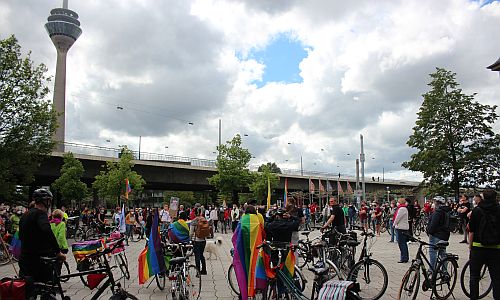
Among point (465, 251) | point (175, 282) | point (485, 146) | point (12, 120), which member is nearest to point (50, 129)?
point (12, 120)

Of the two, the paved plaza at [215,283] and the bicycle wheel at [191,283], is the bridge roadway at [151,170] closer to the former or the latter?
the paved plaza at [215,283]

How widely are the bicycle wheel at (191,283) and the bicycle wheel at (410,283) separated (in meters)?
3.57

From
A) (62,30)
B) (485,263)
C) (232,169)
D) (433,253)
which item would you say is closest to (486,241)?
(485,263)

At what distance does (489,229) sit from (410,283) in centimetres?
153

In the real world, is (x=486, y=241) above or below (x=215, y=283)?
above

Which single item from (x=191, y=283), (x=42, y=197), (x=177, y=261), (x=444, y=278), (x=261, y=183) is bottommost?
(x=191, y=283)

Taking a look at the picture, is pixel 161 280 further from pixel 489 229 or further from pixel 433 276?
pixel 489 229

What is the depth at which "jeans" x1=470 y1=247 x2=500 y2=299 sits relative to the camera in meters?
6.86

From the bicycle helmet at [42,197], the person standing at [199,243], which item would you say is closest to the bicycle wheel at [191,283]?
the bicycle helmet at [42,197]

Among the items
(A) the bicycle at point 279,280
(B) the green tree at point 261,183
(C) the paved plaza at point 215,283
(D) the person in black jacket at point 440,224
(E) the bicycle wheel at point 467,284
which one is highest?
(B) the green tree at point 261,183

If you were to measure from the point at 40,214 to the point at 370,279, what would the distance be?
5.86 m

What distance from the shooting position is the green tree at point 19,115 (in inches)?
809

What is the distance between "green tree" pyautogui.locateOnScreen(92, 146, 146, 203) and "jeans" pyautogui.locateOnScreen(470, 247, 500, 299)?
124 ft

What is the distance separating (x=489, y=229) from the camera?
22.8 feet
